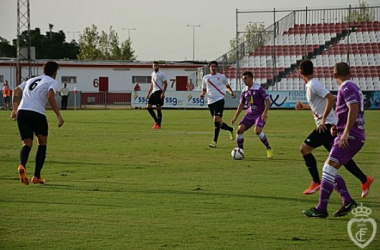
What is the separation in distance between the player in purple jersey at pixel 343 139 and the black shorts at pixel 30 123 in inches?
198

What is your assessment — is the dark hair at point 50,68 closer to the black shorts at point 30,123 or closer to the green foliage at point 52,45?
the black shorts at point 30,123

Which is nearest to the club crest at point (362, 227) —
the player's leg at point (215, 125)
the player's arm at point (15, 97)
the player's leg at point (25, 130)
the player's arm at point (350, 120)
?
the player's arm at point (350, 120)

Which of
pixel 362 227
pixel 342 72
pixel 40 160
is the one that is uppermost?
pixel 342 72

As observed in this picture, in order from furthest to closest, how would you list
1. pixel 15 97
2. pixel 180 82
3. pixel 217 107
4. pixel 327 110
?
pixel 180 82 < pixel 217 107 < pixel 15 97 < pixel 327 110

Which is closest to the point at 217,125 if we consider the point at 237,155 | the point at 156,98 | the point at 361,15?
the point at 237,155

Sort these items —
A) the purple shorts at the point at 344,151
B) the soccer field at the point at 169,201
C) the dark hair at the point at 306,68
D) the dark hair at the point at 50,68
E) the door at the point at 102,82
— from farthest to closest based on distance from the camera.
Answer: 1. the door at the point at 102,82
2. the dark hair at the point at 50,68
3. the dark hair at the point at 306,68
4. the purple shorts at the point at 344,151
5. the soccer field at the point at 169,201

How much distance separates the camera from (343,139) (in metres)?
9.06

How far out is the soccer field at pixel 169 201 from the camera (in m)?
7.95

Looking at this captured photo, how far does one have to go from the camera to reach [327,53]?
54.8 meters

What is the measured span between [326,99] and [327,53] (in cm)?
4470

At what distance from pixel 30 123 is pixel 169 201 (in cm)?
315

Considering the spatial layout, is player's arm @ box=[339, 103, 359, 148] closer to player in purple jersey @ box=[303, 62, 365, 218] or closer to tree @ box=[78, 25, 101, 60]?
player in purple jersey @ box=[303, 62, 365, 218]

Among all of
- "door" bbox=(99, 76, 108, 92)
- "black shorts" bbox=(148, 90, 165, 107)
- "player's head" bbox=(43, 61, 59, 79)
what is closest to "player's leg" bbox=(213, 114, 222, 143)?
"black shorts" bbox=(148, 90, 165, 107)

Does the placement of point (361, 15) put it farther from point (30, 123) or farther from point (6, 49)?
point (6, 49)
